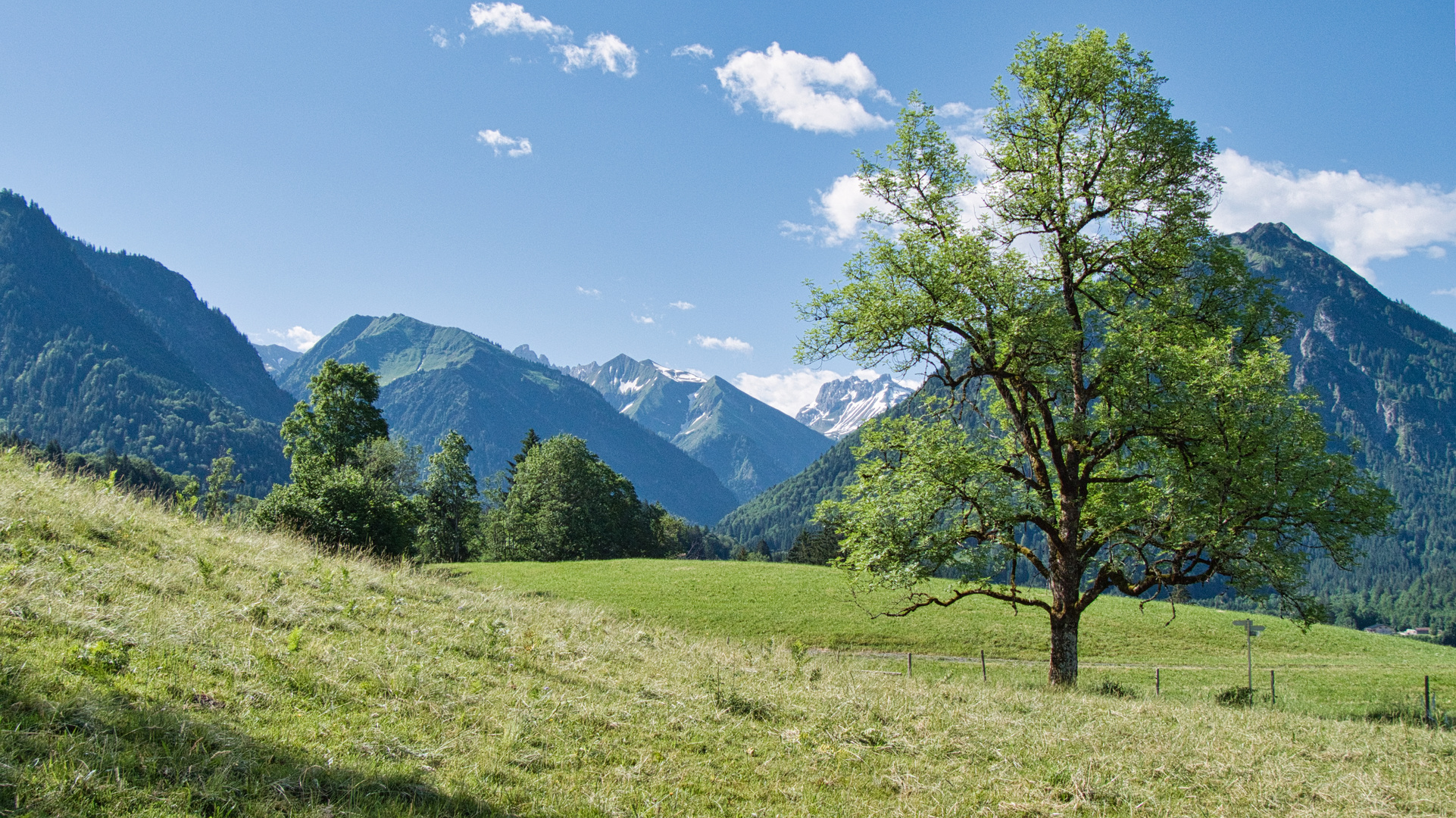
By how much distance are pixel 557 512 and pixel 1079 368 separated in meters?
66.7

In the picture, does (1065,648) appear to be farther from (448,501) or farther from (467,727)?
(448,501)

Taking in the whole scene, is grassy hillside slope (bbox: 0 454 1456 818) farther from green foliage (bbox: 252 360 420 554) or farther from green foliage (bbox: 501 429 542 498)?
green foliage (bbox: 501 429 542 498)

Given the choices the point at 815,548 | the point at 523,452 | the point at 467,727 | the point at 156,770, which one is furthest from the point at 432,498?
the point at 156,770

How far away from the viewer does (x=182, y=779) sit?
540 cm

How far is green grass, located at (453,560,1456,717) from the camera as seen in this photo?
30.5 meters

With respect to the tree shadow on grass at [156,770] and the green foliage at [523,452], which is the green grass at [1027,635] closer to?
the tree shadow on grass at [156,770]

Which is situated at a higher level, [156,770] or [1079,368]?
[1079,368]

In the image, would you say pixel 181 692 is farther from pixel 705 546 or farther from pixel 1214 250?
pixel 705 546

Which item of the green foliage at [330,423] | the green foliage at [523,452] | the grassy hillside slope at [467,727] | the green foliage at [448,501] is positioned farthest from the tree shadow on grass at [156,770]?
the green foliage at [523,452]

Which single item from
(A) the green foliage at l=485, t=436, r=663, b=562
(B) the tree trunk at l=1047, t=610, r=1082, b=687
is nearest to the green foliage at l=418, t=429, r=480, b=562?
(A) the green foliage at l=485, t=436, r=663, b=562

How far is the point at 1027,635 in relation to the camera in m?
38.5

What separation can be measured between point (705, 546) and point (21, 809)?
182 m

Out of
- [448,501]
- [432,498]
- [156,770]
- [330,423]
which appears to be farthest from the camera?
[448,501]

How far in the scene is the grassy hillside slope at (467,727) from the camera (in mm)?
5895
